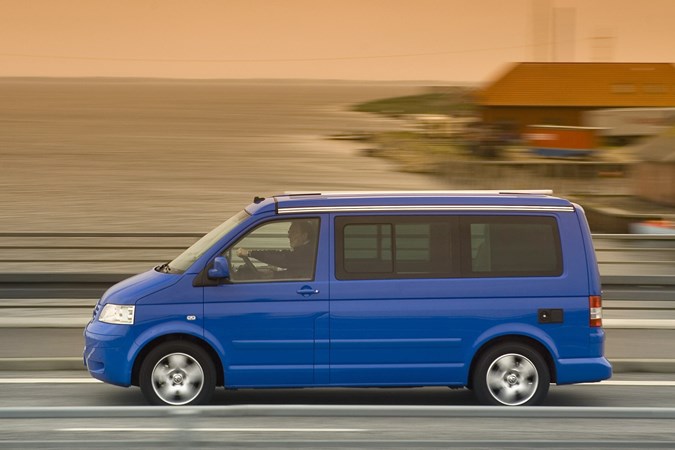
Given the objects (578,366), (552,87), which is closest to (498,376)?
(578,366)

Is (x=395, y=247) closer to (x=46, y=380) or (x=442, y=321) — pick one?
(x=442, y=321)

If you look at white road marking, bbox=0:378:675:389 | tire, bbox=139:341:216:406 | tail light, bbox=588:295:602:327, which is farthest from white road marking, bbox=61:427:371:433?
white road marking, bbox=0:378:675:389

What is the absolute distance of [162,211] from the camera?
48250 mm

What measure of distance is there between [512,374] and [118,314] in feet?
9.77

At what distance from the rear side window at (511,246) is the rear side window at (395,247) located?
0.14 metres

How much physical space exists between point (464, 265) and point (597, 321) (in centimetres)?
109

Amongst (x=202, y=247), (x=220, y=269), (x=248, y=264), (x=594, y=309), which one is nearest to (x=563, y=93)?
(x=594, y=309)

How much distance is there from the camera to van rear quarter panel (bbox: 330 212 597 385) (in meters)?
8.59

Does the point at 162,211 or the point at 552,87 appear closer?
the point at 162,211

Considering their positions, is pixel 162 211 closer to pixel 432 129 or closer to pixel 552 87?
pixel 552 87

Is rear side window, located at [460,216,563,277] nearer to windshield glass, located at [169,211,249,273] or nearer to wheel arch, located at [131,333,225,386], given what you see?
windshield glass, located at [169,211,249,273]

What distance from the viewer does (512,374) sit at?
8727mm

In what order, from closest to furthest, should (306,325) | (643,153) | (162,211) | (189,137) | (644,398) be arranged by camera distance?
(306,325) → (644,398) → (643,153) → (162,211) → (189,137)

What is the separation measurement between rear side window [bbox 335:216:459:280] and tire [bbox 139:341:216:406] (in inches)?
48.1
